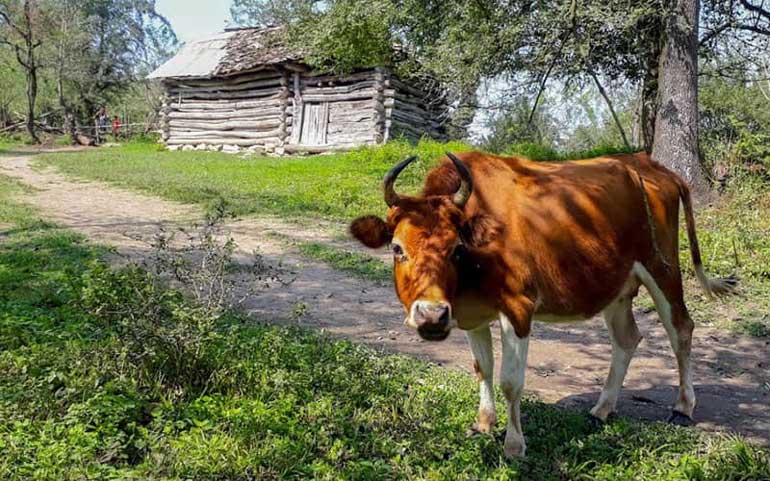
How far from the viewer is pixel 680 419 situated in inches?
175

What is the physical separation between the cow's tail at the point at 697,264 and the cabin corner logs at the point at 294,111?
16032mm

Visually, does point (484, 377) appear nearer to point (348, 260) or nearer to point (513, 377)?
point (513, 377)

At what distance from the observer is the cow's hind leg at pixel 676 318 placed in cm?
452

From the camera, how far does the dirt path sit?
15.9 feet

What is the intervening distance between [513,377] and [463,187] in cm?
109

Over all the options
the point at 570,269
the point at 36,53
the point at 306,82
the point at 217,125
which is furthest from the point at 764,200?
the point at 36,53

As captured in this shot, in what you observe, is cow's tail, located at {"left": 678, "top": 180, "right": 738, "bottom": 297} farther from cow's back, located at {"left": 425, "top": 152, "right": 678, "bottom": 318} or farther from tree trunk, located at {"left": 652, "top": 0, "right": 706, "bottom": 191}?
tree trunk, located at {"left": 652, "top": 0, "right": 706, "bottom": 191}

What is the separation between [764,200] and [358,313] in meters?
7.15

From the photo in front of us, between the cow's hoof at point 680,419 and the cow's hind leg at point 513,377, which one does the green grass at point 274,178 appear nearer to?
the cow's hoof at point 680,419

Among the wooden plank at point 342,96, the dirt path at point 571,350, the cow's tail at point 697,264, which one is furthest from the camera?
the wooden plank at point 342,96

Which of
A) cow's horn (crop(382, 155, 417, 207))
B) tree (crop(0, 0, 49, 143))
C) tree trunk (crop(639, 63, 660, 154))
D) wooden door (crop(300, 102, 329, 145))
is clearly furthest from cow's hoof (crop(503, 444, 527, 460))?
tree (crop(0, 0, 49, 143))

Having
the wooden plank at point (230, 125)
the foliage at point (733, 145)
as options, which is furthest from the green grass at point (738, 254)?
the wooden plank at point (230, 125)

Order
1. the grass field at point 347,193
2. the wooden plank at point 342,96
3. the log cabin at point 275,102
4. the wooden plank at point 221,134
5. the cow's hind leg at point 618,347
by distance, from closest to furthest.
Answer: the cow's hind leg at point 618,347
the grass field at point 347,193
the wooden plank at point 342,96
the log cabin at point 275,102
the wooden plank at point 221,134

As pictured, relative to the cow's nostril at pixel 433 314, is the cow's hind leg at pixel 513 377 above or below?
below
